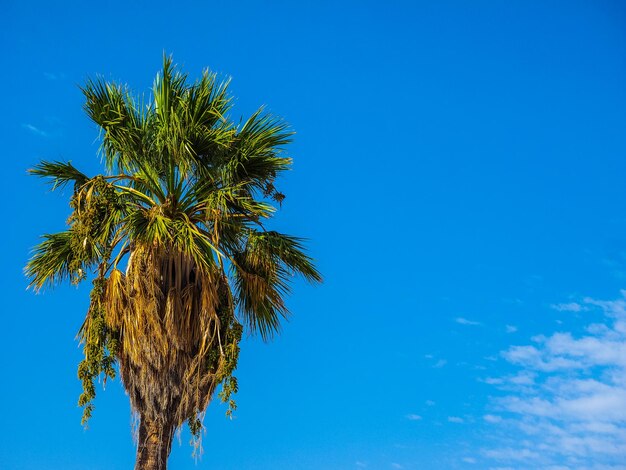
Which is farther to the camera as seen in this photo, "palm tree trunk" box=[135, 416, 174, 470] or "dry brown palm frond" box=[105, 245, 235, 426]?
"palm tree trunk" box=[135, 416, 174, 470]

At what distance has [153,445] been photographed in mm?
16594

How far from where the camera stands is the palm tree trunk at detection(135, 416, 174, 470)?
16.5m

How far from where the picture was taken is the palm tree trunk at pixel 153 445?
16.5 m

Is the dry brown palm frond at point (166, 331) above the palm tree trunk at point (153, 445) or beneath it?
above

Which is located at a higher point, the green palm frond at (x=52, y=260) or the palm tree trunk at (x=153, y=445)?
the green palm frond at (x=52, y=260)

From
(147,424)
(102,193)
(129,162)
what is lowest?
(147,424)

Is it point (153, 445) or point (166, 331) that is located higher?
point (166, 331)

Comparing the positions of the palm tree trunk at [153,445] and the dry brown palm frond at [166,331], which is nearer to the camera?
the dry brown palm frond at [166,331]

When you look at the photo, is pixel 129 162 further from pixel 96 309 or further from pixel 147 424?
pixel 147 424

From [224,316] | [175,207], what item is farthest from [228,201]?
[224,316]

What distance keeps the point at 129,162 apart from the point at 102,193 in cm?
138

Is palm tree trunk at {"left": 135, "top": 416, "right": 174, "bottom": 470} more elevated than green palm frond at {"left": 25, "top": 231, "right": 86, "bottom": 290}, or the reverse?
green palm frond at {"left": 25, "top": 231, "right": 86, "bottom": 290}

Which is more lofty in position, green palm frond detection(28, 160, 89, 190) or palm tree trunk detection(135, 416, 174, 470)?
green palm frond detection(28, 160, 89, 190)

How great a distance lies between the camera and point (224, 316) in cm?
1698
